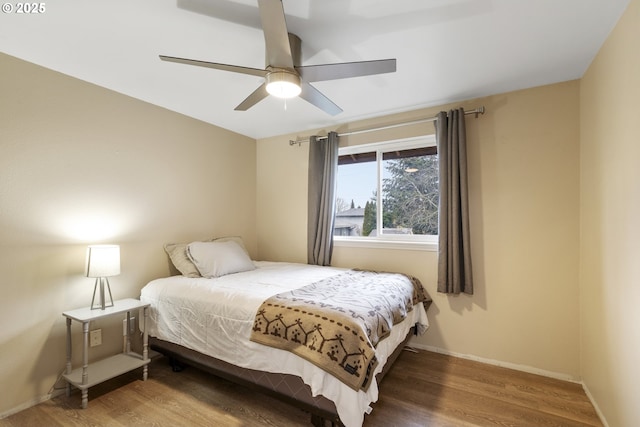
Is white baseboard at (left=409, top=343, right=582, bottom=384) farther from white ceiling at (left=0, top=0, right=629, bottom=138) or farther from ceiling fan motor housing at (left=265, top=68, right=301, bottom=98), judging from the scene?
ceiling fan motor housing at (left=265, top=68, right=301, bottom=98)

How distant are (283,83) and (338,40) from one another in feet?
1.62

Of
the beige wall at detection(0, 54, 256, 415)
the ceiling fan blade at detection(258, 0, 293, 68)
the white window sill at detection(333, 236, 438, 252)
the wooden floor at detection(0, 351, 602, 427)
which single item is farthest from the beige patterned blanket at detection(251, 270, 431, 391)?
the beige wall at detection(0, 54, 256, 415)

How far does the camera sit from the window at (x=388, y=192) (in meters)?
2.99

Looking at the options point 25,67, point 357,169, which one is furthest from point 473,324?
point 25,67

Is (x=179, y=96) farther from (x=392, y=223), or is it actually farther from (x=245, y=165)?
(x=392, y=223)

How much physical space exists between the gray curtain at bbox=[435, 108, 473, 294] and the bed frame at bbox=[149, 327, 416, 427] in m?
0.80

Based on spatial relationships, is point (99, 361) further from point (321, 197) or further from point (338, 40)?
point (338, 40)

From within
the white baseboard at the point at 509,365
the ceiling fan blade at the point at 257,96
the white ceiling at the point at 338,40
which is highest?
the white ceiling at the point at 338,40

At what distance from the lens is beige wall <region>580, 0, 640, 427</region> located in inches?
58.7

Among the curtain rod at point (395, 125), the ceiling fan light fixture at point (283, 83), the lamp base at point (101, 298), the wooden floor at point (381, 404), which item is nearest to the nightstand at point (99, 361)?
the lamp base at point (101, 298)

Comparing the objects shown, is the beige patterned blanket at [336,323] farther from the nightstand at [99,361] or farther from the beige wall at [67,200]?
the beige wall at [67,200]

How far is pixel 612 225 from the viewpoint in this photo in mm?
1756

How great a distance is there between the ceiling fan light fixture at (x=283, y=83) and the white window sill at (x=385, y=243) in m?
1.85

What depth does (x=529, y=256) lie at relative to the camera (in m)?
2.46
